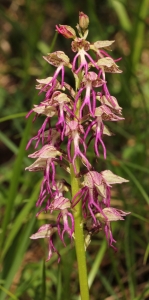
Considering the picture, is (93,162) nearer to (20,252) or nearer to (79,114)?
(20,252)

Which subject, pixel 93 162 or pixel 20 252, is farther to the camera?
pixel 93 162

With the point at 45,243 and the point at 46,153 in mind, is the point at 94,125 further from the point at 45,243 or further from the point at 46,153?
the point at 45,243

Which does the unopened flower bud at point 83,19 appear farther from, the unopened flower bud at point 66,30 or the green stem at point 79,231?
the green stem at point 79,231

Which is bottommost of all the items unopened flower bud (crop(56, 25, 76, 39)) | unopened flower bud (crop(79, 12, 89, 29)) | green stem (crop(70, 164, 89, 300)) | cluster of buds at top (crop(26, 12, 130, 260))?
green stem (crop(70, 164, 89, 300))

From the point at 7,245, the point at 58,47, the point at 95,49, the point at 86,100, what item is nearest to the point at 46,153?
the point at 86,100

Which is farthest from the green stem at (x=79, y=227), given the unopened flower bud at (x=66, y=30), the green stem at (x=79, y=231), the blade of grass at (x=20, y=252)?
the blade of grass at (x=20, y=252)

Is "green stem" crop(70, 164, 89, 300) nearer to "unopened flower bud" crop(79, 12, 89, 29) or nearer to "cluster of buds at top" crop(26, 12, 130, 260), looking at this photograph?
"cluster of buds at top" crop(26, 12, 130, 260)

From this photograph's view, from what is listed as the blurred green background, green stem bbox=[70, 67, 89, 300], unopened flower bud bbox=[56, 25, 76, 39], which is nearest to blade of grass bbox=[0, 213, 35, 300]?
the blurred green background

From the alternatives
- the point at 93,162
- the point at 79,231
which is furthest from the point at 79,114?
the point at 93,162

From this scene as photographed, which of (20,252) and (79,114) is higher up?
(79,114)
